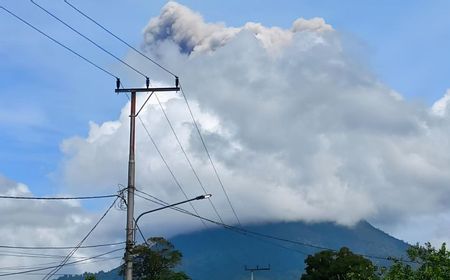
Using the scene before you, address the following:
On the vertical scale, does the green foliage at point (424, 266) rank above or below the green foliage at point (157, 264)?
below

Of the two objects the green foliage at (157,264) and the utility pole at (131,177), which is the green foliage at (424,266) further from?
the green foliage at (157,264)

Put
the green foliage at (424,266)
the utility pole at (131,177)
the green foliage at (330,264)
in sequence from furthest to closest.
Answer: the green foliage at (330,264), the green foliage at (424,266), the utility pole at (131,177)

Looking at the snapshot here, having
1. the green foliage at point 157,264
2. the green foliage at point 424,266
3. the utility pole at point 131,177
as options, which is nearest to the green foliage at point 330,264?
the green foliage at point 157,264

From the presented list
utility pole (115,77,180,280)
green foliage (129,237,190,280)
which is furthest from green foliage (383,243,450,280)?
green foliage (129,237,190,280)

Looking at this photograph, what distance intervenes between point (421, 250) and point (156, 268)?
62.5m

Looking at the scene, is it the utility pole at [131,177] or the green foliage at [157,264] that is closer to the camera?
the utility pole at [131,177]

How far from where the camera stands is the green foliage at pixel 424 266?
42.2 m

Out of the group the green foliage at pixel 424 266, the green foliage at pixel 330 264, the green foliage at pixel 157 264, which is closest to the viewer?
the green foliage at pixel 424 266

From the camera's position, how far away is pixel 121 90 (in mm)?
38781

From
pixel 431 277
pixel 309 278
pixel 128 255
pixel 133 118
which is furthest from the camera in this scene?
pixel 309 278

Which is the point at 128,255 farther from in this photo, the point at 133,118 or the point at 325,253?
the point at 325,253

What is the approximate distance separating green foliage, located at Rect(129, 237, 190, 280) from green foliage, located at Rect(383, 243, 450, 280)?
5997 centimetres

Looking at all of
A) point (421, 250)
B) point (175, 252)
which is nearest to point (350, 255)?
point (175, 252)

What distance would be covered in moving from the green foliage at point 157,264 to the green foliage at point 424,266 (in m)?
60.0
